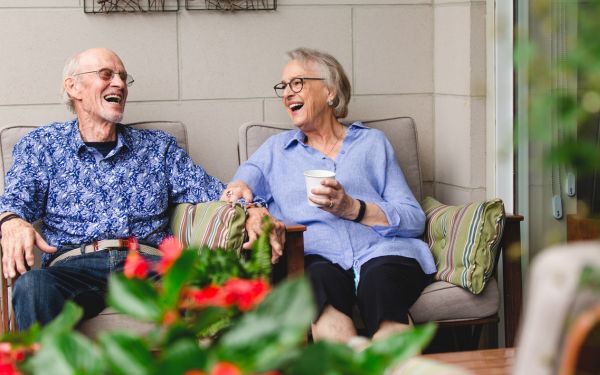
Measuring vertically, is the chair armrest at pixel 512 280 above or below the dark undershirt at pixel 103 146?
below

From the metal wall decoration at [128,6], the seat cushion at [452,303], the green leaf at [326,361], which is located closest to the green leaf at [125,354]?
the green leaf at [326,361]

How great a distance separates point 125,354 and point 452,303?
89.8 inches

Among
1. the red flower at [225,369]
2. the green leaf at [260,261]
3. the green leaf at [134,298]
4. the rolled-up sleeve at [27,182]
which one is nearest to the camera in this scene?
the red flower at [225,369]

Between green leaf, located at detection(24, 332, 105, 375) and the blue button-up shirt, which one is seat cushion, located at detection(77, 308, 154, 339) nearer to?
the blue button-up shirt

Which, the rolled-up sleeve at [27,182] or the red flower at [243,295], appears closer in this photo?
the red flower at [243,295]

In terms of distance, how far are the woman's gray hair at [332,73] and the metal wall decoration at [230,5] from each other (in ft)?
1.44

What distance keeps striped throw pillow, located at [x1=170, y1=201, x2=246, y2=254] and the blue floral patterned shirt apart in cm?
7

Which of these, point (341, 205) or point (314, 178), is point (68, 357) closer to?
point (314, 178)

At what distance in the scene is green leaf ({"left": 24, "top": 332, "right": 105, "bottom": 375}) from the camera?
2.43 ft

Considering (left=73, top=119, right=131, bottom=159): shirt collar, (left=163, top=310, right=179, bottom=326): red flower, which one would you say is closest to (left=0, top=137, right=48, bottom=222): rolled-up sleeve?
(left=73, top=119, right=131, bottom=159): shirt collar

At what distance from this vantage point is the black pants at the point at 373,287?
271cm

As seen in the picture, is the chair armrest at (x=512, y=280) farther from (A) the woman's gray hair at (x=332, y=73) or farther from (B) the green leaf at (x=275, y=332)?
(B) the green leaf at (x=275, y=332)

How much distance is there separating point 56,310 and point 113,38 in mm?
1277

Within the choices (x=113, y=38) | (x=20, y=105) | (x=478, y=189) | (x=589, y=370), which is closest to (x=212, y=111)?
(x=113, y=38)
